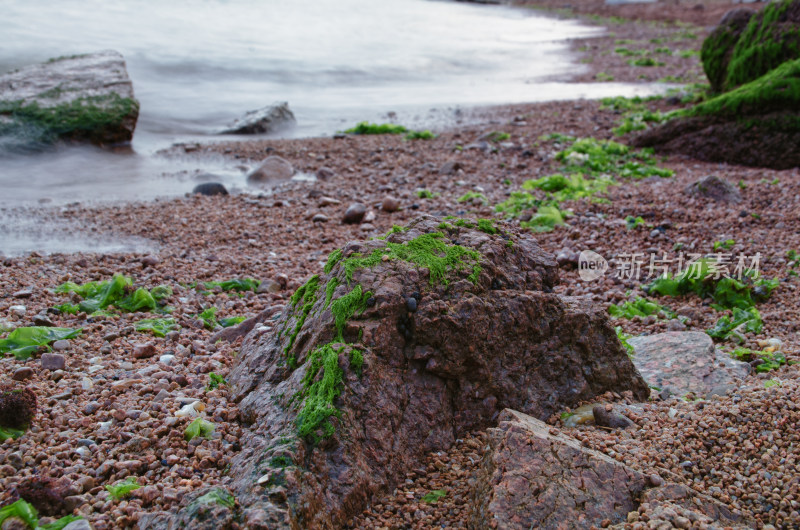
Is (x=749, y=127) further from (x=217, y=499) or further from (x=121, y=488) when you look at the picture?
(x=121, y=488)

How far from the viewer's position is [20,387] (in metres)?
3.13

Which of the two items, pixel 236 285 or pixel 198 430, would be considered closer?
pixel 198 430

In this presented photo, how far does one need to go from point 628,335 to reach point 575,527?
2.45m

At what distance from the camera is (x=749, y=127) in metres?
8.34

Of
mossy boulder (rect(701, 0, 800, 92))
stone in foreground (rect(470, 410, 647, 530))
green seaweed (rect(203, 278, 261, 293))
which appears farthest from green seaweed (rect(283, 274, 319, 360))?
mossy boulder (rect(701, 0, 800, 92))

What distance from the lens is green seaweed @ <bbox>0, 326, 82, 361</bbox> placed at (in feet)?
12.0

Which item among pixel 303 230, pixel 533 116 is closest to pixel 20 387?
pixel 303 230

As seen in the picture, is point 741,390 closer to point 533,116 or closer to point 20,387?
point 20,387

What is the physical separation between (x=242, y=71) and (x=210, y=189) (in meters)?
11.0

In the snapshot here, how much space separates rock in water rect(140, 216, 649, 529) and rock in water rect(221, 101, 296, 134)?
9274 millimetres

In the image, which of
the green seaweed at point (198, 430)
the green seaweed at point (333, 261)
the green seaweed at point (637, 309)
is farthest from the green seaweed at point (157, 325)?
the green seaweed at point (637, 309)

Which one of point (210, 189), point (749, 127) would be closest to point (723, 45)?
point (749, 127)

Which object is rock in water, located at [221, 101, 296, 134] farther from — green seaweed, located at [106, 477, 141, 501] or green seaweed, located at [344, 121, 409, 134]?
→ green seaweed, located at [106, 477, 141, 501]

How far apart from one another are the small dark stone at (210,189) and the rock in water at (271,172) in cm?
66
